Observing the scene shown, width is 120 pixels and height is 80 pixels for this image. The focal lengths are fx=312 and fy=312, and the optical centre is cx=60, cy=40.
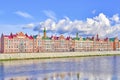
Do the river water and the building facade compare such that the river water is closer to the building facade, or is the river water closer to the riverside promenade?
the riverside promenade

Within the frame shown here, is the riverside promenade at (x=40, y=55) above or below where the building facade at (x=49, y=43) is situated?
below

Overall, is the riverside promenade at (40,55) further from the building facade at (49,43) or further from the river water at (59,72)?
the river water at (59,72)

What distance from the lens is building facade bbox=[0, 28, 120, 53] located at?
86.9 metres

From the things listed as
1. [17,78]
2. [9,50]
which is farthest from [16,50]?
[17,78]

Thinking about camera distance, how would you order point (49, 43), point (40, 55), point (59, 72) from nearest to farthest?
point (59, 72)
point (40, 55)
point (49, 43)

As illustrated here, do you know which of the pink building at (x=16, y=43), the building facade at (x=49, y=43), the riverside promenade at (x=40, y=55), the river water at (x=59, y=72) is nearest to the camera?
the river water at (x=59, y=72)

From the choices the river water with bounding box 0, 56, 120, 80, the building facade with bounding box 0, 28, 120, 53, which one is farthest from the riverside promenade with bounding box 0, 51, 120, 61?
the river water with bounding box 0, 56, 120, 80

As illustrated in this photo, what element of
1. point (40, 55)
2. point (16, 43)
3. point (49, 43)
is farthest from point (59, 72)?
point (49, 43)

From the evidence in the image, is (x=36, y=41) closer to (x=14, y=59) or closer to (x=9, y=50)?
(x=9, y=50)

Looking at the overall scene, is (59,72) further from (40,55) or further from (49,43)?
(49,43)

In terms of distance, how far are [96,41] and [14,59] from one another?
61.3 meters

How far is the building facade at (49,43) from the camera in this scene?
285 ft

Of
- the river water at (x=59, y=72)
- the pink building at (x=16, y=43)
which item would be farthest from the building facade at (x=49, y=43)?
the river water at (x=59, y=72)

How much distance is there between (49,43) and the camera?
3949 inches
